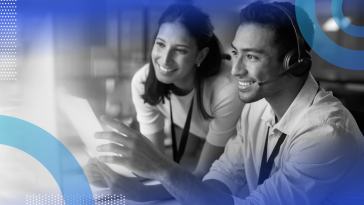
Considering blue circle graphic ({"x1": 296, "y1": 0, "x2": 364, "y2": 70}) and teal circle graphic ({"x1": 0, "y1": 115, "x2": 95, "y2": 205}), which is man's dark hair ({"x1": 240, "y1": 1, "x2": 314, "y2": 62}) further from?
teal circle graphic ({"x1": 0, "y1": 115, "x2": 95, "y2": 205})

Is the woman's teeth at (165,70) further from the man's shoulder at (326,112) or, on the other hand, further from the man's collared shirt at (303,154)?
the man's shoulder at (326,112)

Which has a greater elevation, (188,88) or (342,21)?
(342,21)

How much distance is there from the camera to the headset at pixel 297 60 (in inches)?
42.4

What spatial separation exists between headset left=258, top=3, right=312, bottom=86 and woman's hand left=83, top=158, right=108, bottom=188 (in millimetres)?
586

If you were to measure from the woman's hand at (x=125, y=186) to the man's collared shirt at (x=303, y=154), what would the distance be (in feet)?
0.75

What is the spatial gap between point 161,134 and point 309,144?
480 millimetres

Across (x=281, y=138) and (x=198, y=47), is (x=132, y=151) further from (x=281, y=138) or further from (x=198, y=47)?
(x=281, y=138)

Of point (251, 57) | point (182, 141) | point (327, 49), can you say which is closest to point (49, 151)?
point (182, 141)

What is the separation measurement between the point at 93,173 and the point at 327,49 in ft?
2.93

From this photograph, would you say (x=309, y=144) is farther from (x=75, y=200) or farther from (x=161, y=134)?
(x=75, y=200)

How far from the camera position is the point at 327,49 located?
117 centimetres

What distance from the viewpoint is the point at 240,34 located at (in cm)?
108

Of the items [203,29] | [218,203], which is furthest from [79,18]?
[218,203]

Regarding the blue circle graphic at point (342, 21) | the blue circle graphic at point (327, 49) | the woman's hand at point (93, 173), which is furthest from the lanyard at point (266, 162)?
the woman's hand at point (93, 173)
